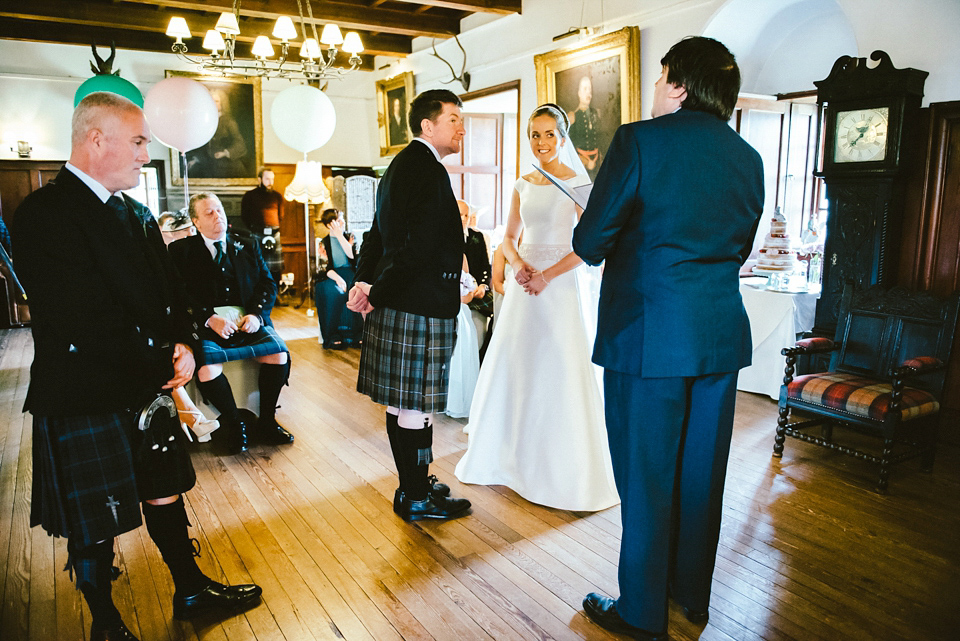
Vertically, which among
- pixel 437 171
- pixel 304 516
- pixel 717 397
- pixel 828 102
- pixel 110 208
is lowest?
pixel 304 516

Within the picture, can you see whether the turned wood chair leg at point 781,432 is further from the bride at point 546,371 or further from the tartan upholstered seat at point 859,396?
the bride at point 546,371

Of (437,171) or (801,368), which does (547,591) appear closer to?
(437,171)

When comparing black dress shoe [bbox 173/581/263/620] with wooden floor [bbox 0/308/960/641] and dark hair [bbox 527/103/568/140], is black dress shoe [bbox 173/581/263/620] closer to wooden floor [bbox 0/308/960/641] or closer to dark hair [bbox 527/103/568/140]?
wooden floor [bbox 0/308/960/641]

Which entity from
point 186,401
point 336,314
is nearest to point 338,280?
point 336,314

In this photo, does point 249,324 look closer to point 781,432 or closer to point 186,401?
point 186,401

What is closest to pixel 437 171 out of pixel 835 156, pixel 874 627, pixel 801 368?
pixel 874 627

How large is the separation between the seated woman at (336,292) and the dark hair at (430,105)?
391 cm

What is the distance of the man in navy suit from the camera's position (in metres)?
1.73

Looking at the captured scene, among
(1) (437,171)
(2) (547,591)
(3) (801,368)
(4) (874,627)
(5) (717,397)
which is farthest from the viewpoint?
(3) (801,368)

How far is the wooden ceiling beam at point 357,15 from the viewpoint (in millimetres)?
6564

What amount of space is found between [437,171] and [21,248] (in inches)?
55.6

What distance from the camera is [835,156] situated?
13.6 feet

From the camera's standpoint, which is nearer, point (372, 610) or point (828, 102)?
point (372, 610)

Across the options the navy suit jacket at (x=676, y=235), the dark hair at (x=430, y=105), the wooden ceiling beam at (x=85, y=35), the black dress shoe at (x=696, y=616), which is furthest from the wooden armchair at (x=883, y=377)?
the wooden ceiling beam at (x=85, y=35)
